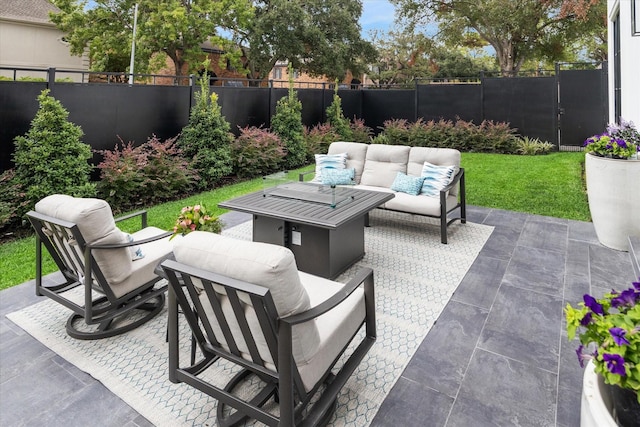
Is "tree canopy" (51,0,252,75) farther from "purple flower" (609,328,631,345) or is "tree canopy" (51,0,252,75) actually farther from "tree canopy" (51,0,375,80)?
"purple flower" (609,328,631,345)

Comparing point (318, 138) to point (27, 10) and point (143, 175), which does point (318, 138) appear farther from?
point (27, 10)

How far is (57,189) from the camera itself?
5078mm

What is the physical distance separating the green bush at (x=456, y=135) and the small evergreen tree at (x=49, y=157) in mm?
8160

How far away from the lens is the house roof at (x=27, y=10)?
14164 millimetres

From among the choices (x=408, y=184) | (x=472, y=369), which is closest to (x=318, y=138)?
(x=408, y=184)

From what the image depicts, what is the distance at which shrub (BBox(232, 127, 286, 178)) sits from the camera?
799 cm

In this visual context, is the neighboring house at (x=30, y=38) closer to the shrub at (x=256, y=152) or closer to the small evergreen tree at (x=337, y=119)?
the shrub at (x=256, y=152)

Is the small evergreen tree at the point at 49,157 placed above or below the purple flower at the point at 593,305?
above

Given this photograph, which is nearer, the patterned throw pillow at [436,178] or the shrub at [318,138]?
Answer: the patterned throw pillow at [436,178]

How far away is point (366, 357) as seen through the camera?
238 centimetres

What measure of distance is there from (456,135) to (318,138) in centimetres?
418

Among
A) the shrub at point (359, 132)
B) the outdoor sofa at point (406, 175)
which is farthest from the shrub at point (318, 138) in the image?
the outdoor sofa at point (406, 175)

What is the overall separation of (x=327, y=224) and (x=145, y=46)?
15.6 meters

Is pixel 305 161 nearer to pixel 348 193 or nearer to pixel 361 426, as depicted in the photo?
pixel 348 193
